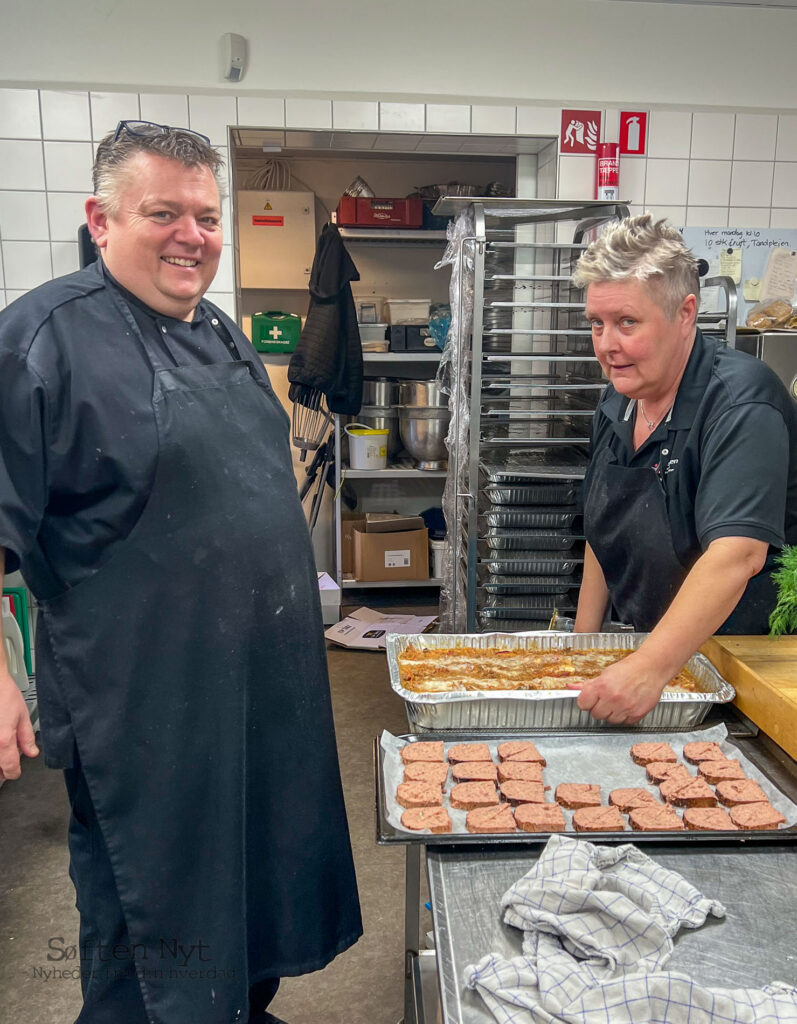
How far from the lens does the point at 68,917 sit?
7.76 feet

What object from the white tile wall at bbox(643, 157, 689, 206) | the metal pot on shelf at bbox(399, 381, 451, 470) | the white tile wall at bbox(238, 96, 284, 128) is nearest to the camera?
the white tile wall at bbox(238, 96, 284, 128)

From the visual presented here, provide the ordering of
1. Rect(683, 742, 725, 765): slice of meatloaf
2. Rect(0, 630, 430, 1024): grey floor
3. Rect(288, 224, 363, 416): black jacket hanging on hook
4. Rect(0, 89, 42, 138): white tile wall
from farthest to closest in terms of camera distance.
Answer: Rect(288, 224, 363, 416): black jacket hanging on hook < Rect(0, 89, 42, 138): white tile wall < Rect(0, 630, 430, 1024): grey floor < Rect(683, 742, 725, 765): slice of meatloaf

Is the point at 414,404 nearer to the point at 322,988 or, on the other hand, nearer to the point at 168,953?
the point at 322,988

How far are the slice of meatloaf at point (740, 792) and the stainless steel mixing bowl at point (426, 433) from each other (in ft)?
10.9

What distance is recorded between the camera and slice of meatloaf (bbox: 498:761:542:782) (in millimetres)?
1339

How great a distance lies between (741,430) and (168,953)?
4.46ft

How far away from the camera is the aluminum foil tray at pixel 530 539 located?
3.32 metres

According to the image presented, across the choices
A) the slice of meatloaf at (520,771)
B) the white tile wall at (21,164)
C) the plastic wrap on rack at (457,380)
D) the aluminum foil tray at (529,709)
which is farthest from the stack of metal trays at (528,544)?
the white tile wall at (21,164)

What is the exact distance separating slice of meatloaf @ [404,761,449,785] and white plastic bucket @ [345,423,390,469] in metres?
3.31

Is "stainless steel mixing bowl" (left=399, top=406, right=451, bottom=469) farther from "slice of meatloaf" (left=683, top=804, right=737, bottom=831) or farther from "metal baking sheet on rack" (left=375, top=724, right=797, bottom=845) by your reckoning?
"slice of meatloaf" (left=683, top=804, right=737, bottom=831)

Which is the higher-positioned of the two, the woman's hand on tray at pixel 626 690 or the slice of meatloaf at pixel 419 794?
the woman's hand on tray at pixel 626 690

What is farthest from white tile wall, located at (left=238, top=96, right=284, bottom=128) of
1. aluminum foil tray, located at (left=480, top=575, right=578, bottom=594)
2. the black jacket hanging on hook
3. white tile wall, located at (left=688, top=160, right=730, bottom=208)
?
aluminum foil tray, located at (left=480, top=575, right=578, bottom=594)

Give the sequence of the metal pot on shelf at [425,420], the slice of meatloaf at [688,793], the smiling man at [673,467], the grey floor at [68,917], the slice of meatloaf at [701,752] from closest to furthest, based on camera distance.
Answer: the slice of meatloaf at [688,793], the slice of meatloaf at [701,752], the smiling man at [673,467], the grey floor at [68,917], the metal pot on shelf at [425,420]

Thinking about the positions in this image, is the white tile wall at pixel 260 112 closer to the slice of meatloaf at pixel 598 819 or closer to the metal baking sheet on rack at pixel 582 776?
the metal baking sheet on rack at pixel 582 776
